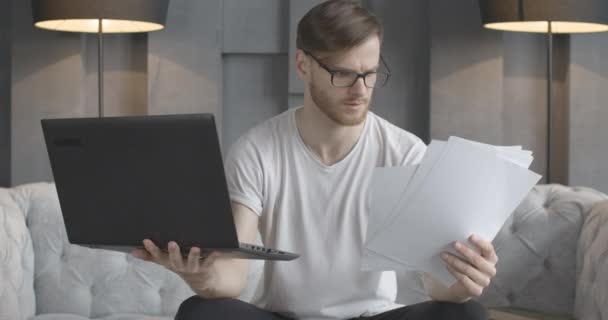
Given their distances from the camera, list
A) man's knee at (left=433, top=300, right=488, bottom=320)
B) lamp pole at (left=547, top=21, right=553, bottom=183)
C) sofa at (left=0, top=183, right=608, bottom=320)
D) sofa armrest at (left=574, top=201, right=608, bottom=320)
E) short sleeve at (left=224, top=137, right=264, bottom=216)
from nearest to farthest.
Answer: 1. man's knee at (left=433, top=300, right=488, bottom=320)
2. short sleeve at (left=224, top=137, right=264, bottom=216)
3. sofa armrest at (left=574, top=201, right=608, bottom=320)
4. sofa at (left=0, top=183, right=608, bottom=320)
5. lamp pole at (left=547, top=21, right=553, bottom=183)

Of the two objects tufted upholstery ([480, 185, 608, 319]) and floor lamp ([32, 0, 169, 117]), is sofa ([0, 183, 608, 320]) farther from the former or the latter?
floor lamp ([32, 0, 169, 117])

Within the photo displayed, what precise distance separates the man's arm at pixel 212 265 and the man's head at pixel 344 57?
1.06ft

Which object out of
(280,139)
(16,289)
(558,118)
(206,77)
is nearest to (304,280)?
(280,139)

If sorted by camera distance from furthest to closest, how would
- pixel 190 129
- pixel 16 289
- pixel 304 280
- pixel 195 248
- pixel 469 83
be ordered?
pixel 469 83
pixel 16 289
pixel 304 280
pixel 195 248
pixel 190 129

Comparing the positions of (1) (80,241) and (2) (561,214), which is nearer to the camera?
(1) (80,241)

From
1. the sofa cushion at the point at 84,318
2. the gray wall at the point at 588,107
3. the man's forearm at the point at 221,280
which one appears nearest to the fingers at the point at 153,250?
the man's forearm at the point at 221,280

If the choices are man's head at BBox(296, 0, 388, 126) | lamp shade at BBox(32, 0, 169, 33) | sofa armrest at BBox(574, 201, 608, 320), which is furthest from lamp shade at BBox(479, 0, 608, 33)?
man's head at BBox(296, 0, 388, 126)

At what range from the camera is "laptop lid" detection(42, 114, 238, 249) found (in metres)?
1.68

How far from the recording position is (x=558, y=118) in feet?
12.7

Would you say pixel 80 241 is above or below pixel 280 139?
below

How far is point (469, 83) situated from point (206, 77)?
108 centimetres

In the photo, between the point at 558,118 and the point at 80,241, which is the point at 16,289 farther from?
the point at 558,118

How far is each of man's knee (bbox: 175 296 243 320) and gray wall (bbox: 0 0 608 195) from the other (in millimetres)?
1892

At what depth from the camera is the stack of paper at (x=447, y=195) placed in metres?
1.74
